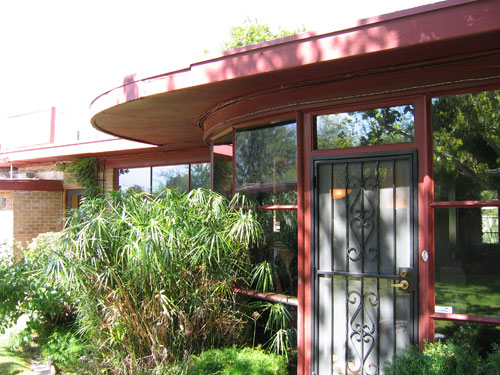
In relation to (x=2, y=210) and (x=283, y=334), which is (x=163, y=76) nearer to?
(x=283, y=334)

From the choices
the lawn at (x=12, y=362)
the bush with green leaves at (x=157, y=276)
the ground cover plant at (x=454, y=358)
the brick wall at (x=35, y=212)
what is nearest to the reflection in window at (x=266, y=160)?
the bush with green leaves at (x=157, y=276)


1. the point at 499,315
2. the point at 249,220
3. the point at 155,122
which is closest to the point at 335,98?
the point at 249,220

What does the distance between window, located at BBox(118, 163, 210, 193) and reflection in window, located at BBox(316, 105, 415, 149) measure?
5.37 metres

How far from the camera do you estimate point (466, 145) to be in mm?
3652

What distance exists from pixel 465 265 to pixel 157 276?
2578mm

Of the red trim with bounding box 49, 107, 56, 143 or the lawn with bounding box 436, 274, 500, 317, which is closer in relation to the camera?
the lawn with bounding box 436, 274, 500, 317

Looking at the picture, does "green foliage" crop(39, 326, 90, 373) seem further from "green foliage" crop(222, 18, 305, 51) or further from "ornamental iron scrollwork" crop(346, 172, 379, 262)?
"green foliage" crop(222, 18, 305, 51)

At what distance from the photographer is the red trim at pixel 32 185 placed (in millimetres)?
11586

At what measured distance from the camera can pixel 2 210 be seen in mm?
12289

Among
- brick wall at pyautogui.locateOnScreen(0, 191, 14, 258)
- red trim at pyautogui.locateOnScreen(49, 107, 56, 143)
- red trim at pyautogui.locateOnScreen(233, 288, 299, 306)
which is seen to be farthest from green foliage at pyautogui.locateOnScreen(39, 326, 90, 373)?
red trim at pyautogui.locateOnScreen(49, 107, 56, 143)

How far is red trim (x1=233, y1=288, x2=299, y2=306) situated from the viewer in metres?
4.48

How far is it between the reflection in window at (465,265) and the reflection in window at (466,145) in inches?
6.9

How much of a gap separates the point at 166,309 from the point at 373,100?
2629 mm

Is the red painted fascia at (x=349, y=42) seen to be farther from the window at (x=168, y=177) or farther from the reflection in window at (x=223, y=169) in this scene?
the window at (x=168, y=177)
